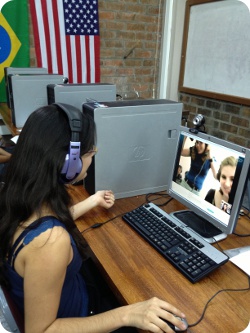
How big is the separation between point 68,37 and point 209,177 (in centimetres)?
294

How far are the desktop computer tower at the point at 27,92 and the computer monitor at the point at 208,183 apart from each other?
168cm

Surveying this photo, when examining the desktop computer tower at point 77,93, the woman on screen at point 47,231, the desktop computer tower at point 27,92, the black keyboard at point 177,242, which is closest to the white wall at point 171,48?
the desktop computer tower at point 27,92

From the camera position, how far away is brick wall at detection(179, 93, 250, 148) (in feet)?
9.18

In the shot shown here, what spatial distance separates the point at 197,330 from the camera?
71 cm

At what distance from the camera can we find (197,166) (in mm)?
1111

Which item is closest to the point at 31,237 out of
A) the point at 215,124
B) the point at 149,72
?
the point at 215,124

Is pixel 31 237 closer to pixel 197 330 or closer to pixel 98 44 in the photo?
pixel 197 330

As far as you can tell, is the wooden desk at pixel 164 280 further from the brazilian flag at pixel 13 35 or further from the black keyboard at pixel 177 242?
the brazilian flag at pixel 13 35

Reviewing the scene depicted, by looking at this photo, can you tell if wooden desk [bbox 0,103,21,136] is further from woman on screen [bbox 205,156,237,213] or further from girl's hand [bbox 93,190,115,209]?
woman on screen [bbox 205,156,237,213]

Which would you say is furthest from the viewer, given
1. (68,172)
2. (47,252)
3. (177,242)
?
(177,242)

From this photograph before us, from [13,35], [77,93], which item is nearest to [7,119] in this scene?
[13,35]

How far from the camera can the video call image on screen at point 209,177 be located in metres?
0.95

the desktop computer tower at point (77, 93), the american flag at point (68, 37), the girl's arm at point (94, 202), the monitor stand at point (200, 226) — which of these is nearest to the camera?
the monitor stand at point (200, 226)

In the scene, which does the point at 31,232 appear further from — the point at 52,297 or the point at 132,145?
the point at 132,145
